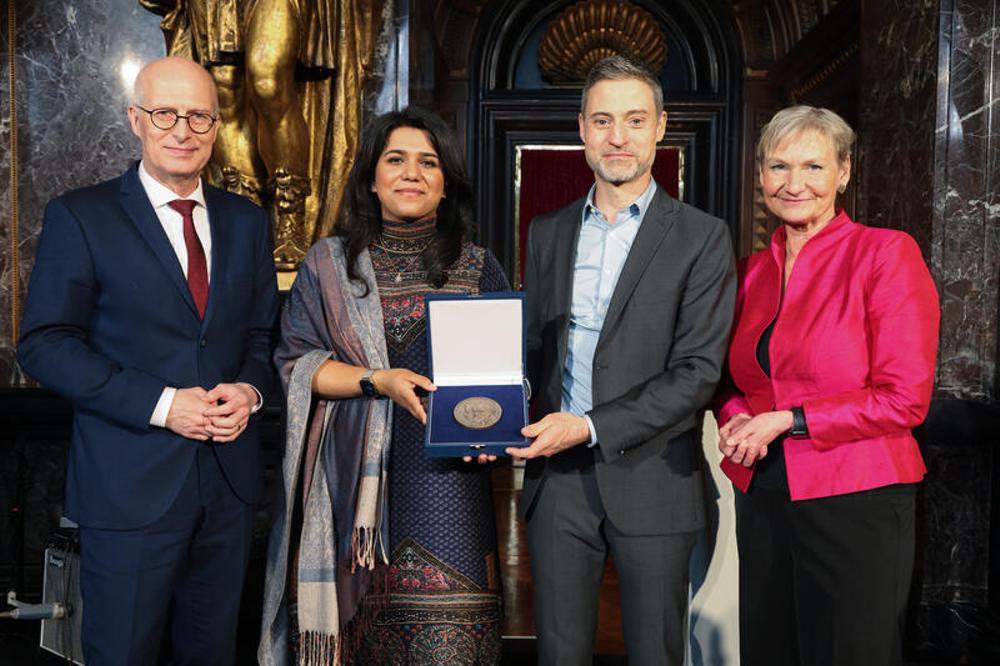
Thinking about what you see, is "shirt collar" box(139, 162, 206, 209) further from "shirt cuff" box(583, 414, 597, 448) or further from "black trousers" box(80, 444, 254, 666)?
"shirt cuff" box(583, 414, 597, 448)

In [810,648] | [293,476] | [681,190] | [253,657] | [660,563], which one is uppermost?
[681,190]

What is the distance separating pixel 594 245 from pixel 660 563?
63 centimetres

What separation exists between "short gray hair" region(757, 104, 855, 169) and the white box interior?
613mm

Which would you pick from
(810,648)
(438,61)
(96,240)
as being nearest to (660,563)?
(810,648)

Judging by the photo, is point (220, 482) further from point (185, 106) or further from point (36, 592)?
point (36, 592)

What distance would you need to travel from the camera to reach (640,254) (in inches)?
71.1

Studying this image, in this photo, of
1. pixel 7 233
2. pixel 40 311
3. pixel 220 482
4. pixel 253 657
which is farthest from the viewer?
pixel 7 233

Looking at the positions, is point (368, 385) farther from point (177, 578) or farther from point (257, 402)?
point (177, 578)

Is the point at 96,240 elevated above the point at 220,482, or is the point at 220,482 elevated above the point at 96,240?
the point at 96,240

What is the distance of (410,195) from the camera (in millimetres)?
2012

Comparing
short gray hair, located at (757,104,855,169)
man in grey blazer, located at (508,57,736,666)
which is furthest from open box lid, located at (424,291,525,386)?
short gray hair, located at (757,104,855,169)

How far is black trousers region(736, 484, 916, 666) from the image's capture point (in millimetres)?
1726

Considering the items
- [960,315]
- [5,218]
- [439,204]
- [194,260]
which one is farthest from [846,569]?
[5,218]

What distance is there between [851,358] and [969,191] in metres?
1.76
